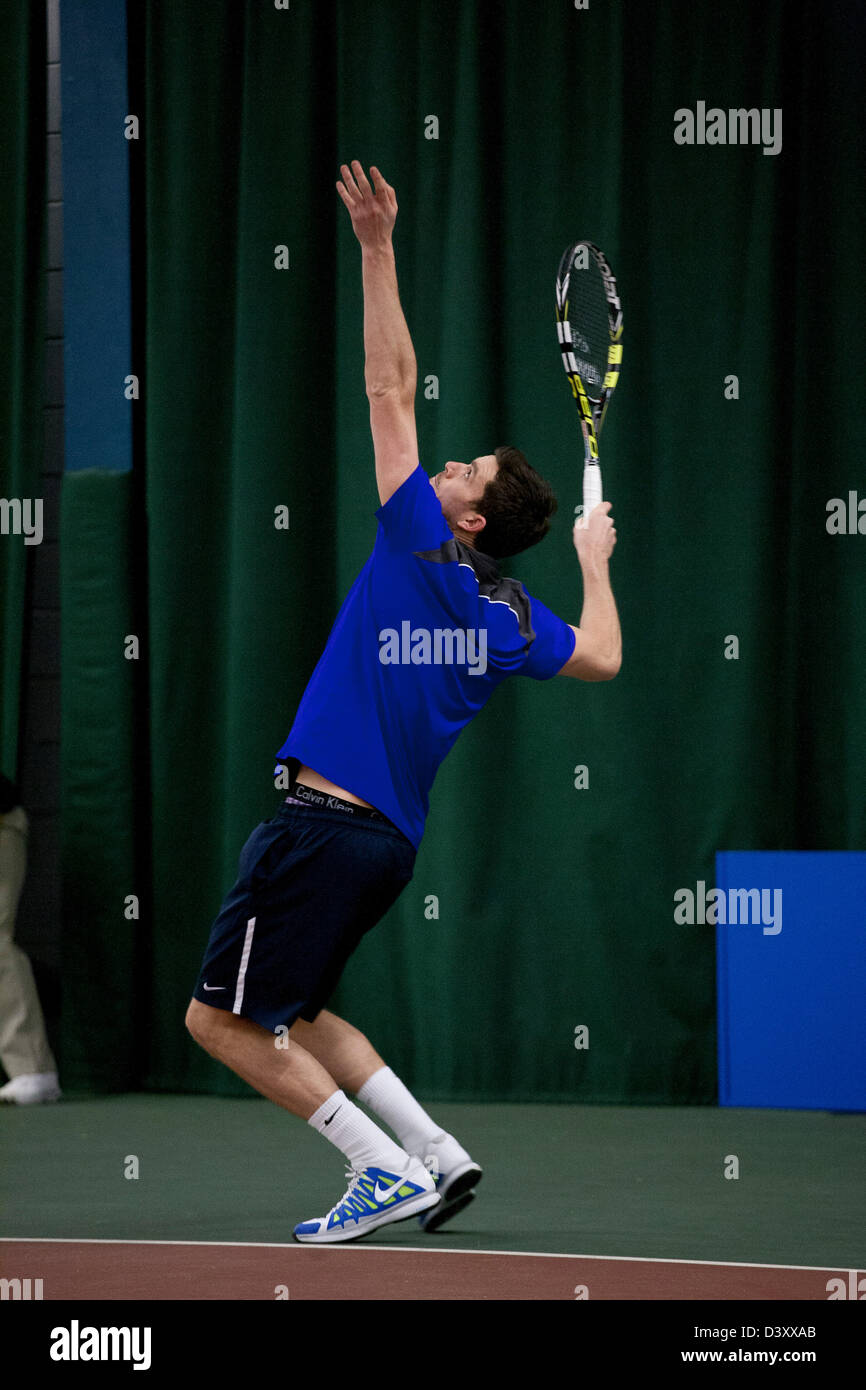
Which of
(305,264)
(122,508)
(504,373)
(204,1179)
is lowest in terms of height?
(204,1179)

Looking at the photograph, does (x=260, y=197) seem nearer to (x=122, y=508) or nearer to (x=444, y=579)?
(x=122, y=508)

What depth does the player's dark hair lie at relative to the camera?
3971 mm

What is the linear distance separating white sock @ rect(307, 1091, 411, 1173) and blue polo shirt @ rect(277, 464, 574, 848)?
565mm

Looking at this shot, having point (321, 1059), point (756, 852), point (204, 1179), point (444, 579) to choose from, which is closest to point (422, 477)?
point (444, 579)

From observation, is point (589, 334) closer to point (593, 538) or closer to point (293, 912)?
point (593, 538)

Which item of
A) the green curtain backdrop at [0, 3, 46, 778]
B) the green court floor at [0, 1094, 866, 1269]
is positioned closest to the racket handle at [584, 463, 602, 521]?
the green court floor at [0, 1094, 866, 1269]

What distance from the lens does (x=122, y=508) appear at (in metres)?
6.82

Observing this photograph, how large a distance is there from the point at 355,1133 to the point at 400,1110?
0.17 meters

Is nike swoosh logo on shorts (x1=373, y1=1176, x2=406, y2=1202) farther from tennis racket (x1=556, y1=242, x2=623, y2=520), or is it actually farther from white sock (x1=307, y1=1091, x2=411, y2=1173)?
tennis racket (x1=556, y1=242, x2=623, y2=520)

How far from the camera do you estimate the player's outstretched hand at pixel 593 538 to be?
4121 mm

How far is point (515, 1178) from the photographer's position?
481 cm

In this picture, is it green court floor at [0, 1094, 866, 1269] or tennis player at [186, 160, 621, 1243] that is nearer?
tennis player at [186, 160, 621, 1243]

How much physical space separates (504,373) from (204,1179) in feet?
9.91

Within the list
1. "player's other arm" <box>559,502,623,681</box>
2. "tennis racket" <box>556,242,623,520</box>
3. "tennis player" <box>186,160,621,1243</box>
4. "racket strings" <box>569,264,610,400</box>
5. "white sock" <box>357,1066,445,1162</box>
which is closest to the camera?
"tennis player" <box>186,160,621,1243</box>
